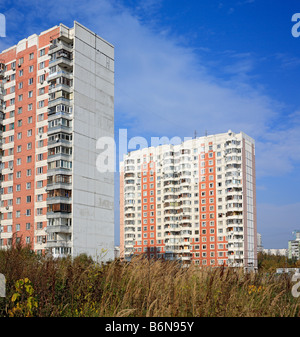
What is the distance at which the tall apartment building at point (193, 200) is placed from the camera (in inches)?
3755

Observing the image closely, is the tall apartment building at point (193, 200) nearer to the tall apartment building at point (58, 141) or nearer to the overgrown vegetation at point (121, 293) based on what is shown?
the tall apartment building at point (58, 141)

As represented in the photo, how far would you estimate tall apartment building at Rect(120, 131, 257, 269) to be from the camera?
9538cm

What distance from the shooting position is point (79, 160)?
59.7 m

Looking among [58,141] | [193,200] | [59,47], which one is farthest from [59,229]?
[193,200]

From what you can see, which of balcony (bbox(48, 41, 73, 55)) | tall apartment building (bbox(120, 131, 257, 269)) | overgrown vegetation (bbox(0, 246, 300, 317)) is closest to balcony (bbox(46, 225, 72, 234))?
balcony (bbox(48, 41, 73, 55))

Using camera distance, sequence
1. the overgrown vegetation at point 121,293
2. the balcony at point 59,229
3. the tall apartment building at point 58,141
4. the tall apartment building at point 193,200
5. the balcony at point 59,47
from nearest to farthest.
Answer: the overgrown vegetation at point 121,293 → the balcony at point 59,229 → the tall apartment building at point 58,141 → the balcony at point 59,47 → the tall apartment building at point 193,200

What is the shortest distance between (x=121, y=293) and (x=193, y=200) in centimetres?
9482

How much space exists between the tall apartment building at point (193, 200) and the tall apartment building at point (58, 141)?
37247 mm

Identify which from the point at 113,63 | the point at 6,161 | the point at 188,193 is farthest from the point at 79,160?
the point at 188,193

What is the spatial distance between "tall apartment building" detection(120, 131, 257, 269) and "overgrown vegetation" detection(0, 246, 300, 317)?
269 feet

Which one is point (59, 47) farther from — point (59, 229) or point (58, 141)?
point (59, 229)

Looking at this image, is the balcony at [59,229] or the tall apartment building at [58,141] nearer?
the balcony at [59,229]

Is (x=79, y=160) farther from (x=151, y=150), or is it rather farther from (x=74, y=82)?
(x=151, y=150)

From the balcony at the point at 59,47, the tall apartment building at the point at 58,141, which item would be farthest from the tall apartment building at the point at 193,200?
the balcony at the point at 59,47
